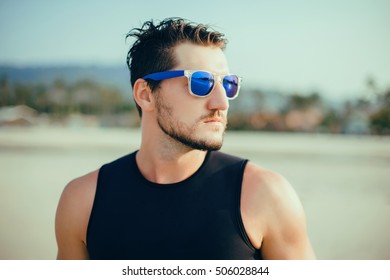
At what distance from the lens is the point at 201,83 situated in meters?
2.16

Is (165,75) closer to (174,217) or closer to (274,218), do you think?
(174,217)

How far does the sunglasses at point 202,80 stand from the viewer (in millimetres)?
2164

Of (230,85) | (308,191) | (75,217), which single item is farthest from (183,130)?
(308,191)

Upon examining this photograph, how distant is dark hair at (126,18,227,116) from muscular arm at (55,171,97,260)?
704 mm

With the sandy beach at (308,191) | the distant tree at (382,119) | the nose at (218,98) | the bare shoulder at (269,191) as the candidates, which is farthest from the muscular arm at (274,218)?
the distant tree at (382,119)

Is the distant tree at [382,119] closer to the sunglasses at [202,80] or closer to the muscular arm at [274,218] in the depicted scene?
the sunglasses at [202,80]

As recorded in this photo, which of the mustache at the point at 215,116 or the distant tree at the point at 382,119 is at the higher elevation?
the mustache at the point at 215,116

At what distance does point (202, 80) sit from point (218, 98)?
5.4 inches

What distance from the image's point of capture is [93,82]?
20.9 meters

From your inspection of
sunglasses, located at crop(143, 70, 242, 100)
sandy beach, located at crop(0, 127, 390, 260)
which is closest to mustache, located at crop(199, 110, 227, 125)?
sunglasses, located at crop(143, 70, 242, 100)

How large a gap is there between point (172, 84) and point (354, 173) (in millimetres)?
7571

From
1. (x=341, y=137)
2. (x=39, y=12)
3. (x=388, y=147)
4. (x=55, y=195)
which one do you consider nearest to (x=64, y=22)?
(x=39, y=12)

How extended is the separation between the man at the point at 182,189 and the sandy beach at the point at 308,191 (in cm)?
191
